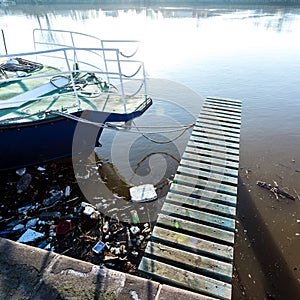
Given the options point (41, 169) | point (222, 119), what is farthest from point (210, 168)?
point (41, 169)

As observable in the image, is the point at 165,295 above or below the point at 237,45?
above

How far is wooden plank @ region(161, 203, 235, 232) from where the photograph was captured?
3.52m

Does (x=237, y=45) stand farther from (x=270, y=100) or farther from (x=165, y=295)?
(x=165, y=295)

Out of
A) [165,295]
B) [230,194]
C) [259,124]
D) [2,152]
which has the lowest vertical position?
[259,124]

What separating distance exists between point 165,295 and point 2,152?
4665mm

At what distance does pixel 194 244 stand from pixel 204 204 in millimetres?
849

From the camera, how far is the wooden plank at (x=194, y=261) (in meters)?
2.89

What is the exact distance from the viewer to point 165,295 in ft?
6.12

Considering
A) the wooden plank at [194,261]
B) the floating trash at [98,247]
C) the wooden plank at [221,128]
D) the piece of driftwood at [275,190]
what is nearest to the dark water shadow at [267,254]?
the piece of driftwood at [275,190]

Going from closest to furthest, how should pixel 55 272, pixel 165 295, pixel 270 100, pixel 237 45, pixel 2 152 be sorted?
pixel 165 295 → pixel 55 272 → pixel 2 152 → pixel 270 100 → pixel 237 45

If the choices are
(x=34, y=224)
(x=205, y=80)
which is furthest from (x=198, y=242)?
(x=205, y=80)

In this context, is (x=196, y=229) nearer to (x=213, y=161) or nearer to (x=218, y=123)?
(x=213, y=161)

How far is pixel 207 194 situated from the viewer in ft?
13.3

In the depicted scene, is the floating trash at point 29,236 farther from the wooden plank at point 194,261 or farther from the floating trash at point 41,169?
the wooden plank at point 194,261
